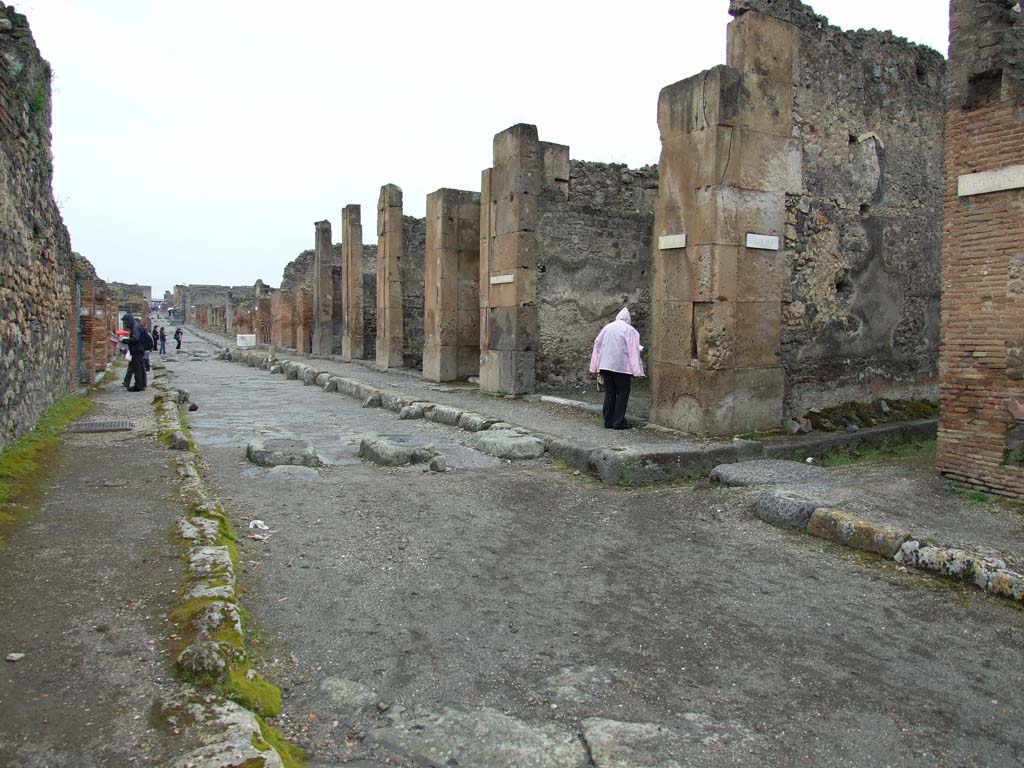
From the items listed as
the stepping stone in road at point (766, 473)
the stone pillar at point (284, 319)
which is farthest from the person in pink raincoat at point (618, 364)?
the stone pillar at point (284, 319)

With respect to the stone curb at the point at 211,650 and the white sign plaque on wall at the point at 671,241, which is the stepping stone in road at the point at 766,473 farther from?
the stone curb at the point at 211,650

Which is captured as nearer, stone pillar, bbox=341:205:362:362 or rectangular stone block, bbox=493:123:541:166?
rectangular stone block, bbox=493:123:541:166

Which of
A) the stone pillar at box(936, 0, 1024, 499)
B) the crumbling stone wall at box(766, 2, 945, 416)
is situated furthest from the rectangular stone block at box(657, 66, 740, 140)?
the stone pillar at box(936, 0, 1024, 499)

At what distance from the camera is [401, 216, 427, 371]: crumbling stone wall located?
61.1 feet

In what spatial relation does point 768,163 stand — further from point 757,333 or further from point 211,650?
point 211,650

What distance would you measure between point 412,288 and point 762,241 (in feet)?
38.7

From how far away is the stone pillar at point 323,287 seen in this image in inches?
974

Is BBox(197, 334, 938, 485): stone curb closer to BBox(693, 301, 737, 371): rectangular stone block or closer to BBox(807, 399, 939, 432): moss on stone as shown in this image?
BBox(807, 399, 939, 432): moss on stone

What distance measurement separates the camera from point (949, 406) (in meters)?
6.28

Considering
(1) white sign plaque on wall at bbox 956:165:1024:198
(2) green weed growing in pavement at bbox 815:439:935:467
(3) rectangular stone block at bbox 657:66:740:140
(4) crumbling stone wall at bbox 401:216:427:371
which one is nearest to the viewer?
(1) white sign plaque on wall at bbox 956:165:1024:198

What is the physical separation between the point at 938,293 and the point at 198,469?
855cm

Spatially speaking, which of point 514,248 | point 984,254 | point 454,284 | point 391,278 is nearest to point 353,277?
point 391,278

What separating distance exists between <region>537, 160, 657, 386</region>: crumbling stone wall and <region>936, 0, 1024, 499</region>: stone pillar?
6621 millimetres

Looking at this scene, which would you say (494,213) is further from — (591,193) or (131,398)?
(131,398)
